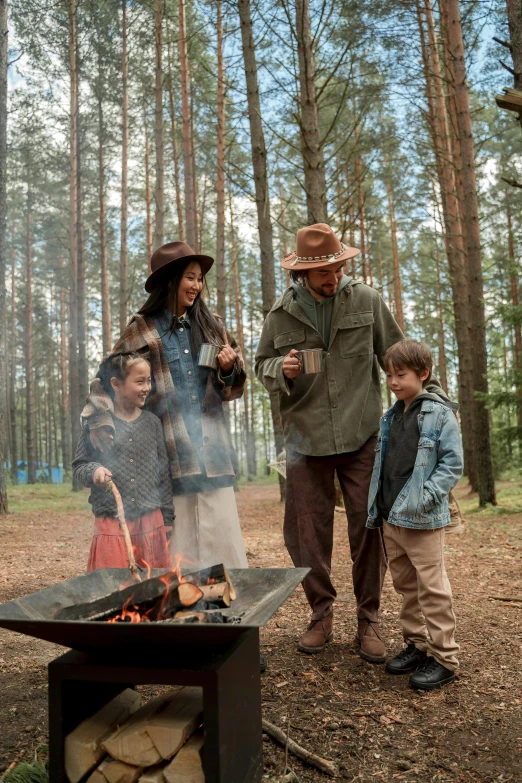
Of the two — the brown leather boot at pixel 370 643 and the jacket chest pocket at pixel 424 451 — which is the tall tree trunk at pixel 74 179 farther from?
the jacket chest pocket at pixel 424 451

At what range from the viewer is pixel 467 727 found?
2.54m

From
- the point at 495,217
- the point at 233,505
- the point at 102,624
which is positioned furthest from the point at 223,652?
the point at 495,217

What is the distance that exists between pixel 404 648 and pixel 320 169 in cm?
549

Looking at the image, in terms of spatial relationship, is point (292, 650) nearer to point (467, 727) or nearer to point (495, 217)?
point (467, 727)

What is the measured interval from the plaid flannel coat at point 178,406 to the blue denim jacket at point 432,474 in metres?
0.87

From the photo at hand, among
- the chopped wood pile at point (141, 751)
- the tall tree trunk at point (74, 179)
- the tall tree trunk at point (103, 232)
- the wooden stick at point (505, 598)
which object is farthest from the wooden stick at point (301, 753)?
the tall tree trunk at point (103, 232)

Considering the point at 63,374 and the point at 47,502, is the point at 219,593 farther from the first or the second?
the point at 63,374

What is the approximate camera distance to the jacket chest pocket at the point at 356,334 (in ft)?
11.1

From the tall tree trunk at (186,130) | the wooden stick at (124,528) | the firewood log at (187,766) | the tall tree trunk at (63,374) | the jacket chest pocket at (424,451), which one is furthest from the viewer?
the tall tree trunk at (63,374)

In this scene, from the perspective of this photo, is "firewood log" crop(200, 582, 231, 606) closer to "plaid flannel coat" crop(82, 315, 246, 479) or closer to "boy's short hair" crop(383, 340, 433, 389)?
"plaid flannel coat" crop(82, 315, 246, 479)

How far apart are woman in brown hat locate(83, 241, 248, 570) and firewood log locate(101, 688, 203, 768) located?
1035 millimetres

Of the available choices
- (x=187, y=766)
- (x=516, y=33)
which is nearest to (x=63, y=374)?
(x=516, y=33)

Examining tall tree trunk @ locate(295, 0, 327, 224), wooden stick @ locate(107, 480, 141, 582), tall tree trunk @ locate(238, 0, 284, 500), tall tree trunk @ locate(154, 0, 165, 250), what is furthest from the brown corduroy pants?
tall tree trunk @ locate(154, 0, 165, 250)

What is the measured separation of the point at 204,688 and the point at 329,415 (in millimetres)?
1769
